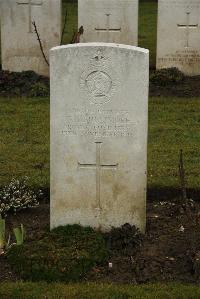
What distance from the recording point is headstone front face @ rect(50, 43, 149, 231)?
571 cm

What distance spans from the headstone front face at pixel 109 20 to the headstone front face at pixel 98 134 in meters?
6.36

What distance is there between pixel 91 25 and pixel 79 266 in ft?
24.1

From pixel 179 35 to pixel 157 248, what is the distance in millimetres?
6996

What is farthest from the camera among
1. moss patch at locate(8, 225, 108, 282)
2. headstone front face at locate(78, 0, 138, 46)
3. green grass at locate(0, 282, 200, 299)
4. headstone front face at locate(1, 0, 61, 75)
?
headstone front face at locate(1, 0, 61, 75)

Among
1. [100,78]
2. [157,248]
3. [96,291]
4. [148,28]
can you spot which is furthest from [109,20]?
[96,291]

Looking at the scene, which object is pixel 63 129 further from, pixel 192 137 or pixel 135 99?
pixel 192 137

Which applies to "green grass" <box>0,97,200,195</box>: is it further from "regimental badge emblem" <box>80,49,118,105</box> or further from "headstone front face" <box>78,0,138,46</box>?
"headstone front face" <box>78,0,138,46</box>

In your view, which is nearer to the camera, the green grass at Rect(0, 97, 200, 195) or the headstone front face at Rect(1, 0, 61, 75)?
the green grass at Rect(0, 97, 200, 195)

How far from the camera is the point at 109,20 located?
1202cm

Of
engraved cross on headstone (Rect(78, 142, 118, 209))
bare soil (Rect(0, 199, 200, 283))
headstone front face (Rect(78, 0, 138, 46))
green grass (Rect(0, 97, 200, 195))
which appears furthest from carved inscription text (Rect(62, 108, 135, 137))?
headstone front face (Rect(78, 0, 138, 46))

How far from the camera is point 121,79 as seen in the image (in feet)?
18.8

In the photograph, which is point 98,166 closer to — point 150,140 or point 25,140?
point 150,140

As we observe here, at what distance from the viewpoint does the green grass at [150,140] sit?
7445 mm

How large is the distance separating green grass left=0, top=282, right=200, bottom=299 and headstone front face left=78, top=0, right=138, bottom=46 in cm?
Answer: 754
